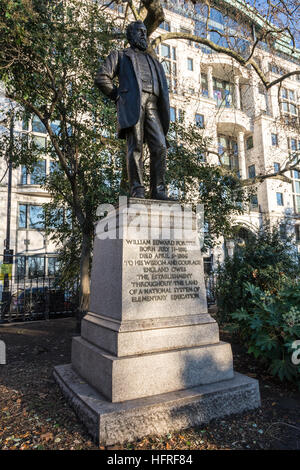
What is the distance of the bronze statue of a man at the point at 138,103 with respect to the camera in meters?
4.21

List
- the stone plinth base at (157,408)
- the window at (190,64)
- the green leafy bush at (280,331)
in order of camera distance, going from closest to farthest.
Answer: the stone plinth base at (157,408) → the green leafy bush at (280,331) → the window at (190,64)

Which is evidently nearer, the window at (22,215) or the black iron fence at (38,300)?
the black iron fence at (38,300)

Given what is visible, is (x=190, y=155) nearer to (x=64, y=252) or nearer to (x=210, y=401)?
(x=64, y=252)

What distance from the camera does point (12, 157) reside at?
9648 millimetres

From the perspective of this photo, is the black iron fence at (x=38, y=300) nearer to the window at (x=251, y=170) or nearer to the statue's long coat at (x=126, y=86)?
the statue's long coat at (x=126, y=86)

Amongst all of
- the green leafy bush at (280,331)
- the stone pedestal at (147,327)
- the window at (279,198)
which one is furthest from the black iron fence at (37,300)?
the window at (279,198)

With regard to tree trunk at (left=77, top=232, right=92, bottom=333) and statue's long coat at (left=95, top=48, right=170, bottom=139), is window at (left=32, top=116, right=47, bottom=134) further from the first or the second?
statue's long coat at (left=95, top=48, right=170, bottom=139)

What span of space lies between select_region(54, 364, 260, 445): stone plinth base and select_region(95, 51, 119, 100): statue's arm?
398cm

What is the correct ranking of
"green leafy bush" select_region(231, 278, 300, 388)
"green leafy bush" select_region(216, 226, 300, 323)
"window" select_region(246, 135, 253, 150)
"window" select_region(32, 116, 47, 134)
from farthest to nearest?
1. "window" select_region(246, 135, 253, 150)
2. "window" select_region(32, 116, 47, 134)
3. "green leafy bush" select_region(216, 226, 300, 323)
4. "green leafy bush" select_region(231, 278, 300, 388)

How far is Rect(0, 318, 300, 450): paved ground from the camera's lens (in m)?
2.74

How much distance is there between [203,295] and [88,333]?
1.64 meters

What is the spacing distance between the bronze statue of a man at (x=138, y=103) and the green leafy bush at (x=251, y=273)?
127 inches

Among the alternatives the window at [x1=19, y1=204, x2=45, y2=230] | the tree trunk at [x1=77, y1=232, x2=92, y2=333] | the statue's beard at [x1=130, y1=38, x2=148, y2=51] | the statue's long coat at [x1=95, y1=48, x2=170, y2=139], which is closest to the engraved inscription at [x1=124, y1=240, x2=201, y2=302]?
the statue's long coat at [x1=95, y1=48, x2=170, y2=139]
